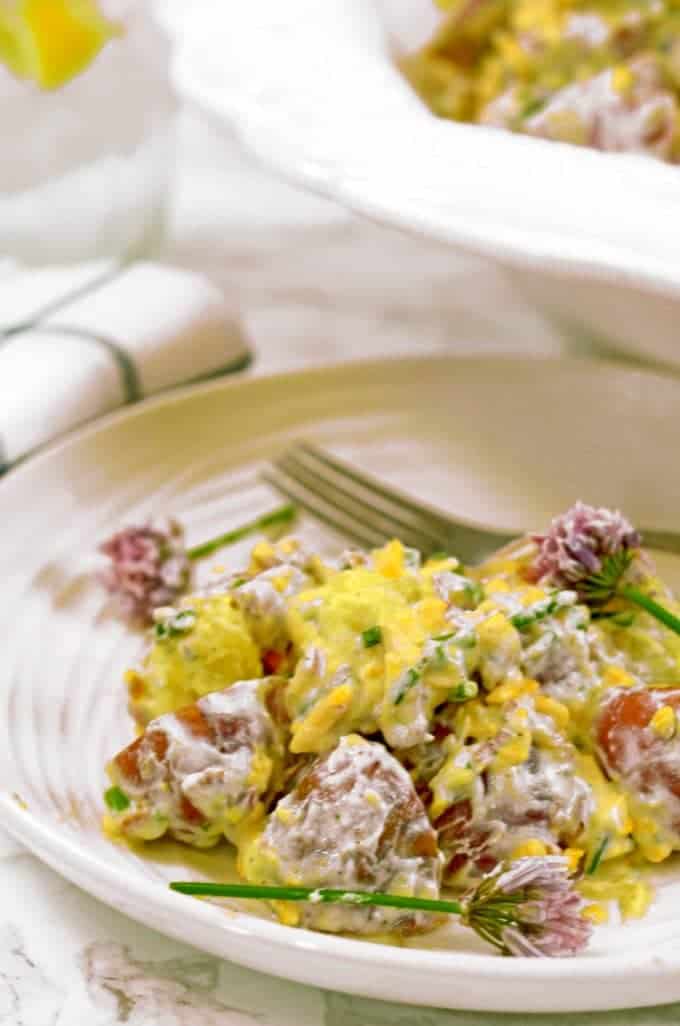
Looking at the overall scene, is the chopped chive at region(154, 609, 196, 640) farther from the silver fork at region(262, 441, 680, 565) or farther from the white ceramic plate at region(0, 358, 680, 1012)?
the silver fork at region(262, 441, 680, 565)

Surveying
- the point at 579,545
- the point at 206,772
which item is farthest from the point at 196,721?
the point at 579,545

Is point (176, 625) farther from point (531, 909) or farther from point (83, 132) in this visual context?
point (83, 132)

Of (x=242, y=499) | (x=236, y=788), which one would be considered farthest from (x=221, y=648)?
(x=242, y=499)

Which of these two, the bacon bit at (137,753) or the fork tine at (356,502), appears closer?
the bacon bit at (137,753)

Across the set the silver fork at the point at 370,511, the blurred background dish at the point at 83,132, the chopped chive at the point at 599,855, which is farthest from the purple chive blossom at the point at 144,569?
the blurred background dish at the point at 83,132

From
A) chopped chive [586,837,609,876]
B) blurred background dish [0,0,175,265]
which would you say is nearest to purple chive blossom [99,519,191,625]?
chopped chive [586,837,609,876]

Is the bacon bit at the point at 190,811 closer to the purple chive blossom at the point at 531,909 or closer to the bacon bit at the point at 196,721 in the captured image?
the bacon bit at the point at 196,721
